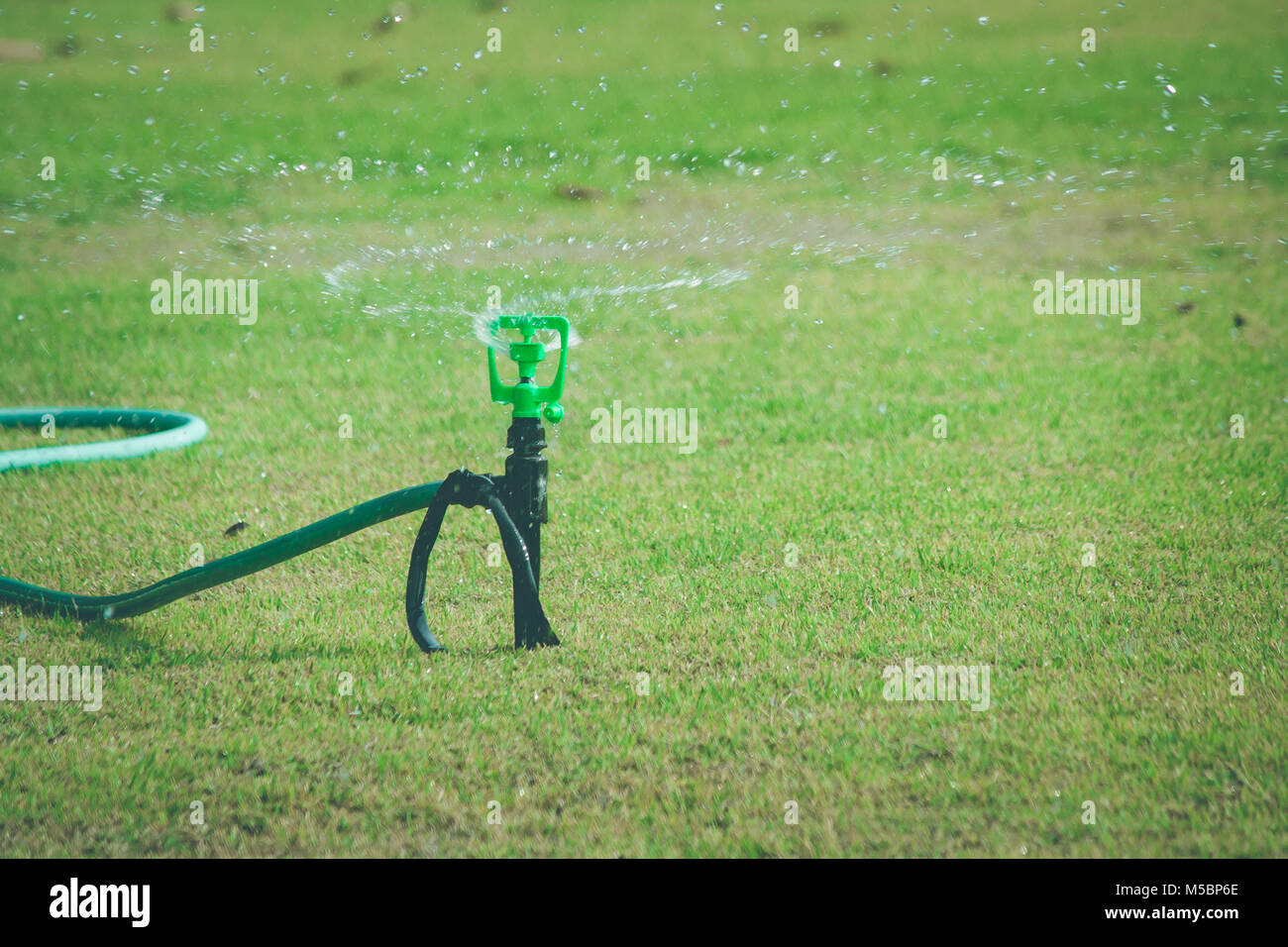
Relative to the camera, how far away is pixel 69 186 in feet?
41.2

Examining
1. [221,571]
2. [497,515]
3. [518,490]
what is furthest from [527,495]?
[221,571]

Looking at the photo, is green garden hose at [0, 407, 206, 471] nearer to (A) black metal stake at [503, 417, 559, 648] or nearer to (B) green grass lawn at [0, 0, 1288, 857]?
(B) green grass lawn at [0, 0, 1288, 857]

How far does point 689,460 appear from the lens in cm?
597

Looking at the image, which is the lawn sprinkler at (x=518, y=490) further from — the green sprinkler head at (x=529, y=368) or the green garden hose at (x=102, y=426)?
the green garden hose at (x=102, y=426)

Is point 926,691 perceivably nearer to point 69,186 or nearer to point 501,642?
point 501,642

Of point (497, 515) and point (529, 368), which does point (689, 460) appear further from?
point (497, 515)

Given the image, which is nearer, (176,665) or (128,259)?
(176,665)

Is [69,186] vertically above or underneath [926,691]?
above

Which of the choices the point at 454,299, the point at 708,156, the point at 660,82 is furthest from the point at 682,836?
the point at 660,82

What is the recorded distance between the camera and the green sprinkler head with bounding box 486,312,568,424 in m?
3.61

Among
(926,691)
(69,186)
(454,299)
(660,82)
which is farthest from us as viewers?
(660,82)

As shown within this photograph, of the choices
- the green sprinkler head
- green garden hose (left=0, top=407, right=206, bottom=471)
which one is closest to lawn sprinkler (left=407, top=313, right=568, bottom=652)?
the green sprinkler head
